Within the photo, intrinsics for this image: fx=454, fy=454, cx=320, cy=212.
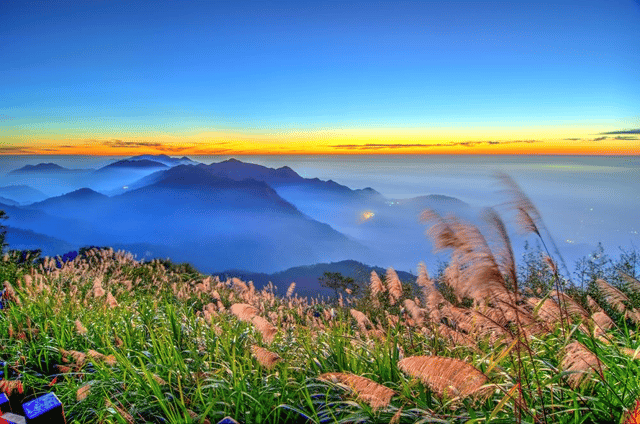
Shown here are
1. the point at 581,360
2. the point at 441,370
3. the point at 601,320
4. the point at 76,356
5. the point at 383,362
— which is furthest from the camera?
the point at 76,356

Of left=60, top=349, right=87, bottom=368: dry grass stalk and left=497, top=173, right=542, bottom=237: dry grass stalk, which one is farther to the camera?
left=60, top=349, right=87, bottom=368: dry grass stalk

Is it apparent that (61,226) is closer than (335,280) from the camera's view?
No

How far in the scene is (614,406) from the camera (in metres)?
2.50

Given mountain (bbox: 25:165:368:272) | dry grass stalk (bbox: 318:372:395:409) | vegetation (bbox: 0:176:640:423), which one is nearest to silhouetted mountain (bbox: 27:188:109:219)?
mountain (bbox: 25:165:368:272)

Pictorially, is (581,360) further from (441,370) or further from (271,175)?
(271,175)

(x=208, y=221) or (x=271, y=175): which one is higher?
(x=271, y=175)

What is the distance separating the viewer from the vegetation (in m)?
2.12

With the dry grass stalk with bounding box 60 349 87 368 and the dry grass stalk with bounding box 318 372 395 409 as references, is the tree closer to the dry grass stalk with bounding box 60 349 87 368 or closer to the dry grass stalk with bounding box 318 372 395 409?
the dry grass stalk with bounding box 60 349 87 368

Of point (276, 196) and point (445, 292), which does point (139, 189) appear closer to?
point (276, 196)

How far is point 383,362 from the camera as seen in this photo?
326cm

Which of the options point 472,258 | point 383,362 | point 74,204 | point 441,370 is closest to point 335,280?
point 383,362

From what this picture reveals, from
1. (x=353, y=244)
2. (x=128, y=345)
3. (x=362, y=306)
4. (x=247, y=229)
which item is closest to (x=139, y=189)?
(x=247, y=229)

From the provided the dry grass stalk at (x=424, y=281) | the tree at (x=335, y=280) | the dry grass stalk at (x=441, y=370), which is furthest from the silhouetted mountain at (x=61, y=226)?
the dry grass stalk at (x=441, y=370)

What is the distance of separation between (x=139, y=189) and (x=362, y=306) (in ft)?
164
